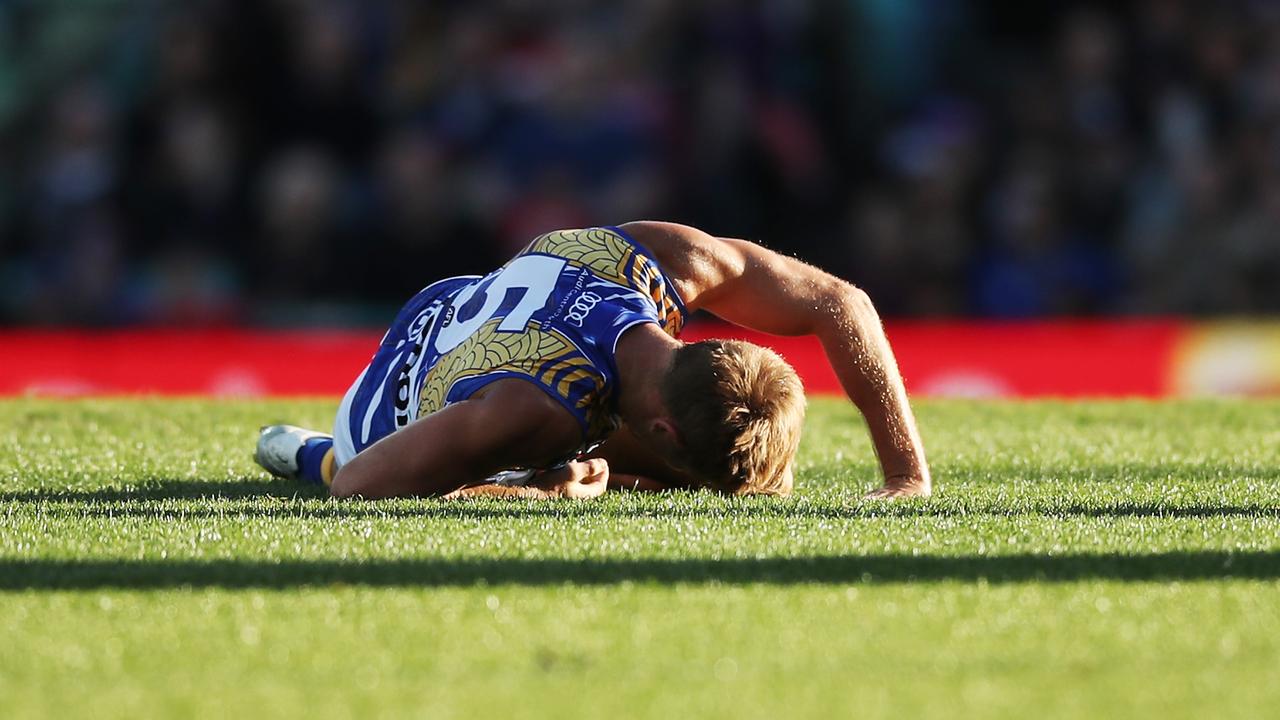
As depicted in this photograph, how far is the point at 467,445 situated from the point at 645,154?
22.0 ft

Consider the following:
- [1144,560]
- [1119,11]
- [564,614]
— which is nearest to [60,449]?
[564,614]

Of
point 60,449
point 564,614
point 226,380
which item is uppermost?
point 564,614

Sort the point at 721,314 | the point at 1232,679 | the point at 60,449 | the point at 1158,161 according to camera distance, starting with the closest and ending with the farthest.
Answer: the point at 1232,679, the point at 721,314, the point at 60,449, the point at 1158,161

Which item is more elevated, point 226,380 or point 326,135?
point 326,135

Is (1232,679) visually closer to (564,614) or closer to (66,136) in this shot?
(564,614)

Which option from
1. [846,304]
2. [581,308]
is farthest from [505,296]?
[846,304]

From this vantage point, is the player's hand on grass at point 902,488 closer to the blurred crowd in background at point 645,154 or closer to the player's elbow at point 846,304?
the player's elbow at point 846,304

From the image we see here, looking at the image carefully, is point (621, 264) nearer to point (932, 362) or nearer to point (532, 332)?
point (532, 332)

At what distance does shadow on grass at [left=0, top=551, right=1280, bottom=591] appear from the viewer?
11.1ft

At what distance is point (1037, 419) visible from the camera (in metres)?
6.91

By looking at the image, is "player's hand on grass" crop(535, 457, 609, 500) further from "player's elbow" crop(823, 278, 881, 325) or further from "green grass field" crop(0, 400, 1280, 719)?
"player's elbow" crop(823, 278, 881, 325)

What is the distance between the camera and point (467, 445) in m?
4.09

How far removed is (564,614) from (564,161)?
25.0 feet

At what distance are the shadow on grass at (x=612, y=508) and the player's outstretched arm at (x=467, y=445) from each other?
60 mm
